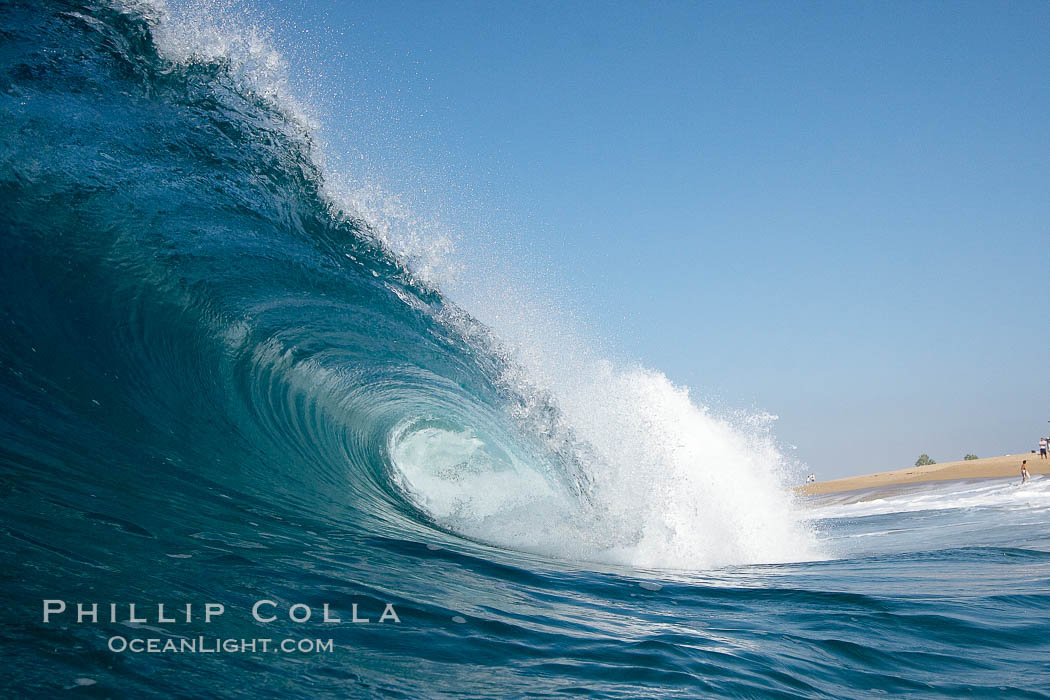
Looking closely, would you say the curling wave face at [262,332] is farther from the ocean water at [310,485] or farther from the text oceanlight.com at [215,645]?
the text oceanlight.com at [215,645]

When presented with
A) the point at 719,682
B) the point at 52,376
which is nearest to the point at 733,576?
the point at 719,682

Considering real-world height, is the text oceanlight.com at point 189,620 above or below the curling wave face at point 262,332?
below

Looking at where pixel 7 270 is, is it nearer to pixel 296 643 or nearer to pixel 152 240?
pixel 152 240

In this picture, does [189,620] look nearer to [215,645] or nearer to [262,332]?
[215,645]

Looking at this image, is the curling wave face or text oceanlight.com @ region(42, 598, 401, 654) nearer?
text oceanlight.com @ region(42, 598, 401, 654)

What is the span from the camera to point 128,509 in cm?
405

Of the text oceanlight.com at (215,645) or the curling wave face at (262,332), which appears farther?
the curling wave face at (262,332)

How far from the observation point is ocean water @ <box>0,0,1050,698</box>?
9.42ft

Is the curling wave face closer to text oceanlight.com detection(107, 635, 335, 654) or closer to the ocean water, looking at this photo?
the ocean water

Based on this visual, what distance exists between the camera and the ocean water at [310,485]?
2.87 m

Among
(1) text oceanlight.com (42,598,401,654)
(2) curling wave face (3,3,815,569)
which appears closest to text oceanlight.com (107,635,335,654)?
(1) text oceanlight.com (42,598,401,654)

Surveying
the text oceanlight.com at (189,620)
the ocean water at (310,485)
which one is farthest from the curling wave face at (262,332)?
the text oceanlight.com at (189,620)

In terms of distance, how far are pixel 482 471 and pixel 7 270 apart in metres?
5.99

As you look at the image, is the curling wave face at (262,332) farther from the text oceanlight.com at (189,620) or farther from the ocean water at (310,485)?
the text oceanlight.com at (189,620)
